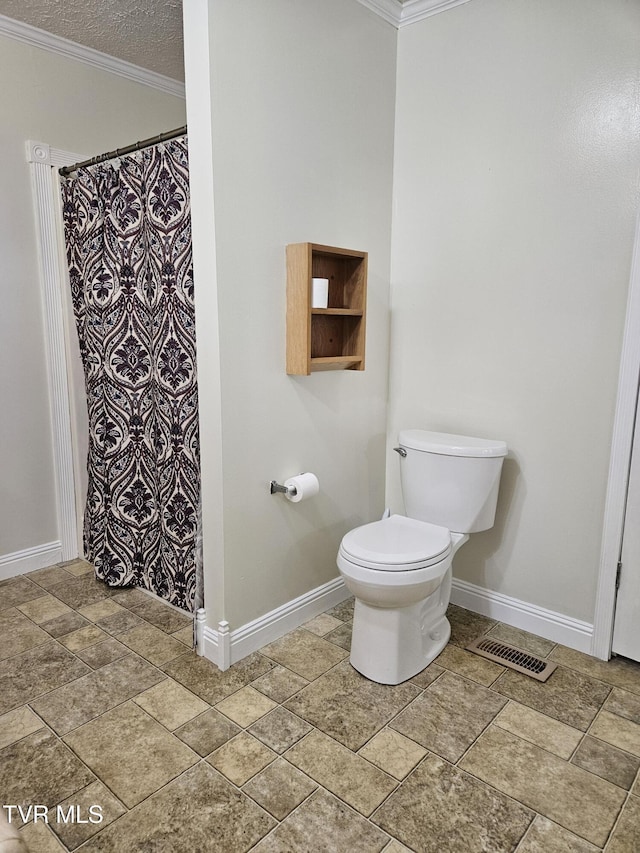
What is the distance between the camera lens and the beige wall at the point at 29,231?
2625 millimetres

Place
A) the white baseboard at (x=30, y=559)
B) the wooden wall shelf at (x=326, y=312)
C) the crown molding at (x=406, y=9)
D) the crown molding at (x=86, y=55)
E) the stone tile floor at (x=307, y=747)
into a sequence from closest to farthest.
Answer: the stone tile floor at (x=307, y=747) → the wooden wall shelf at (x=326, y=312) → the crown molding at (x=406, y=9) → the crown molding at (x=86, y=55) → the white baseboard at (x=30, y=559)

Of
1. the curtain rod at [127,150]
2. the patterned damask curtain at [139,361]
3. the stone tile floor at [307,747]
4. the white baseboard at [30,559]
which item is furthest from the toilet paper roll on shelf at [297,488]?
the white baseboard at [30,559]

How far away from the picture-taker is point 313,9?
216cm

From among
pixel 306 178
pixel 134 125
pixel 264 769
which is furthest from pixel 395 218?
pixel 264 769

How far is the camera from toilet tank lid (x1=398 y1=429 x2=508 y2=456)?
88.0 inches

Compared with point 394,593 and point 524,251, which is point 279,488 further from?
point 524,251

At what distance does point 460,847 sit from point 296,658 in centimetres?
91

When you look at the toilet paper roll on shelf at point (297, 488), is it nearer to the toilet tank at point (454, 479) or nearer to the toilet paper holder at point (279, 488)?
the toilet paper holder at point (279, 488)

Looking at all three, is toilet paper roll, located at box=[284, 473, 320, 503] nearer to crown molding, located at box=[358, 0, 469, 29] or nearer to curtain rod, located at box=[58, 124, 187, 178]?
curtain rod, located at box=[58, 124, 187, 178]

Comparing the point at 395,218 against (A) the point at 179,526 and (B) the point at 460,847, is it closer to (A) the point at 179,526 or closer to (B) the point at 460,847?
(A) the point at 179,526

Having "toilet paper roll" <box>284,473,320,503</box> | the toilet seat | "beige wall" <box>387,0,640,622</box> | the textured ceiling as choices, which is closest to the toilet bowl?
the toilet seat

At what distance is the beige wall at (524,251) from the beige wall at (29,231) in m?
1.46

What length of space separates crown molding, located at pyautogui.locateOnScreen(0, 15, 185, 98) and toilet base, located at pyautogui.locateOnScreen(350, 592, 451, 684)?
2753 millimetres

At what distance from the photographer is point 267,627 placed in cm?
231
